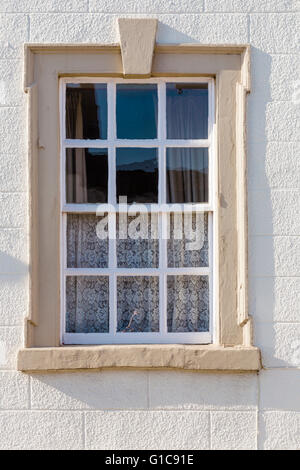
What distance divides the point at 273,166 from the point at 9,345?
6.97 feet

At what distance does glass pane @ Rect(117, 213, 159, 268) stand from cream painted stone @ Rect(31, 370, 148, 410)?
76 centimetres

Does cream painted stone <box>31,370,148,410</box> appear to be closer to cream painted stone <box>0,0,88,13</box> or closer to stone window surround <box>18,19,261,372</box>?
stone window surround <box>18,19,261,372</box>

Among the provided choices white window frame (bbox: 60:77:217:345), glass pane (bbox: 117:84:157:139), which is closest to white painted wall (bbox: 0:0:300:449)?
white window frame (bbox: 60:77:217:345)

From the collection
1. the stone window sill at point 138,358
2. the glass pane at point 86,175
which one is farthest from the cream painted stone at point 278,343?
the glass pane at point 86,175

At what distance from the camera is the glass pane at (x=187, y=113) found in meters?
4.76

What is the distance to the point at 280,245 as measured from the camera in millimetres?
4566

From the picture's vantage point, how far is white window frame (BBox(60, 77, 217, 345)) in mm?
4660

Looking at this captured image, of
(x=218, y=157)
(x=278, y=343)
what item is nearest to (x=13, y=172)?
(x=218, y=157)

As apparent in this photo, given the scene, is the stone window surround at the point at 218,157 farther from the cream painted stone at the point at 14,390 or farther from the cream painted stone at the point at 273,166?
the cream painted stone at the point at 14,390

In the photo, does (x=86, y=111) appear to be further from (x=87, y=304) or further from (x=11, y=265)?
(x=87, y=304)

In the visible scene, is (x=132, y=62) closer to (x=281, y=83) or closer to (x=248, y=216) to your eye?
(x=281, y=83)

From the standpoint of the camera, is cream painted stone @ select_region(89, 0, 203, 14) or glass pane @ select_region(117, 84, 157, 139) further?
glass pane @ select_region(117, 84, 157, 139)

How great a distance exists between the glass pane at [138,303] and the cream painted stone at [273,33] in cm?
175

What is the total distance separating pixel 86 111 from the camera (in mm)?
4758
